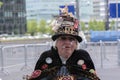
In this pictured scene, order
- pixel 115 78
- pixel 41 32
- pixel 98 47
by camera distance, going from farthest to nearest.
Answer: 1. pixel 41 32
2. pixel 98 47
3. pixel 115 78

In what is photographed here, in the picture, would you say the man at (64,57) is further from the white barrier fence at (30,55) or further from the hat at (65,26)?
the white barrier fence at (30,55)

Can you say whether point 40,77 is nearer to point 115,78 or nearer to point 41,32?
point 115,78

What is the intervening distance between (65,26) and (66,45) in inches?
4.7

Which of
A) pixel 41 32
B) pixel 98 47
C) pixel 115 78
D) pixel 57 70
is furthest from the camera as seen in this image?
pixel 41 32

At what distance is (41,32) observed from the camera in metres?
101

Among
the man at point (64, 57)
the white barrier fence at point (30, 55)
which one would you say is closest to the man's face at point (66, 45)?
the man at point (64, 57)

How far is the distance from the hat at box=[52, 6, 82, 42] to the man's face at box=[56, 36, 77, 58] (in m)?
0.03

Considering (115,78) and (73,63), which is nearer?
(73,63)

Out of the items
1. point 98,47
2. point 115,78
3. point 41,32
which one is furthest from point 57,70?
point 41,32

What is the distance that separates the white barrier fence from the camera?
1563 cm

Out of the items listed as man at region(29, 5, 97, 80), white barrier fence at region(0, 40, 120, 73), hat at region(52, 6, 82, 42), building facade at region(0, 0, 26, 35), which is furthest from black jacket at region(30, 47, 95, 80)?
building facade at region(0, 0, 26, 35)

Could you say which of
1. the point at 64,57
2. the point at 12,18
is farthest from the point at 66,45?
the point at 12,18

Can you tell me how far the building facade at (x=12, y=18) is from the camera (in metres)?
88.6

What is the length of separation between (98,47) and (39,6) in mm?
100793
